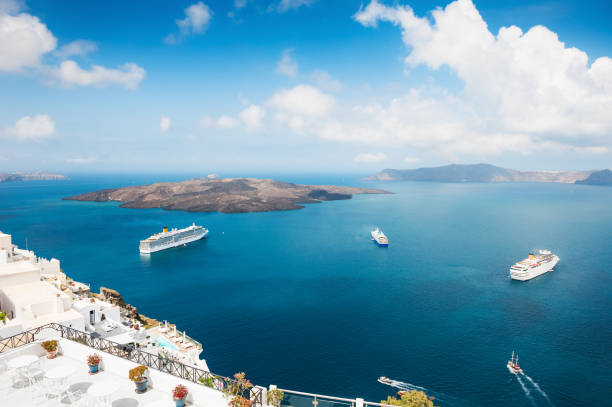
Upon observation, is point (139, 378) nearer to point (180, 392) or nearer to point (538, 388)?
point (180, 392)

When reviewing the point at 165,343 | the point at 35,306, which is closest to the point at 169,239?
the point at 165,343

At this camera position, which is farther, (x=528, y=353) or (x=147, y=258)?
(x=147, y=258)

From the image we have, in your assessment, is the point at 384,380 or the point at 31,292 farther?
the point at 384,380

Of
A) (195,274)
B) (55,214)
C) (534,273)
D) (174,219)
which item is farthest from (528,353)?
(55,214)

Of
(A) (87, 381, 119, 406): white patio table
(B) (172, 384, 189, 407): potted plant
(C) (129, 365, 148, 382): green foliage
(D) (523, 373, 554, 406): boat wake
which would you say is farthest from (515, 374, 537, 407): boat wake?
(A) (87, 381, 119, 406): white patio table

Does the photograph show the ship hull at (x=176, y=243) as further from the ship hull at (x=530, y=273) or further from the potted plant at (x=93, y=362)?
the ship hull at (x=530, y=273)

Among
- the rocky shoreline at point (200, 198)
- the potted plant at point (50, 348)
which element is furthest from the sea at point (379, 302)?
the rocky shoreline at point (200, 198)

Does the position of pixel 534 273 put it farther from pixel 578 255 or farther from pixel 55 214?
pixel 55 214
